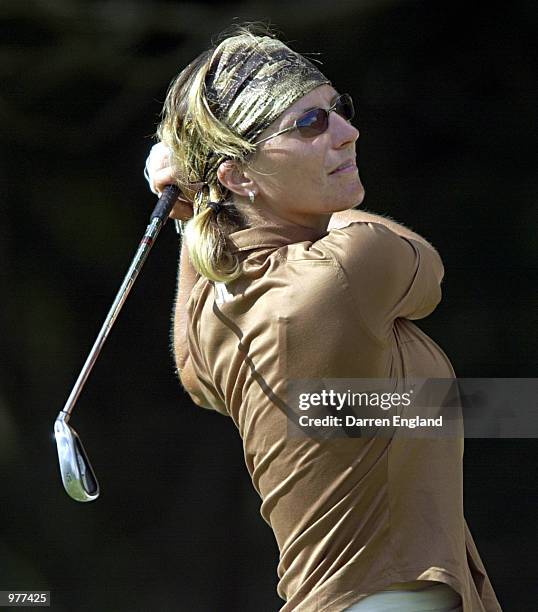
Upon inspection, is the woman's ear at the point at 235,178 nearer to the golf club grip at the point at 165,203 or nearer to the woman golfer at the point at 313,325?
the woman golfer at the point at 313,325

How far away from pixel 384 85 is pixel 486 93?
0.78 feet

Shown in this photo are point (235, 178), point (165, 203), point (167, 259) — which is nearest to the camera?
point (235, 178)

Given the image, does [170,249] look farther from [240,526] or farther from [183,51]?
[240,526]

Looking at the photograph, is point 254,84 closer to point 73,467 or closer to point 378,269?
point 378,269

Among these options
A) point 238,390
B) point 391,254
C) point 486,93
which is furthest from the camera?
point 486,93

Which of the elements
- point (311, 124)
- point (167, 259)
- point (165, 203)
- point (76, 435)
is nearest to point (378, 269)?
point (311, 124)

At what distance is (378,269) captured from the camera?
4.44ft

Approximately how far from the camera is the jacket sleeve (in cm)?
135

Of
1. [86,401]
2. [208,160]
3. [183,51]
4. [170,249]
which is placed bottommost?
[86,401]

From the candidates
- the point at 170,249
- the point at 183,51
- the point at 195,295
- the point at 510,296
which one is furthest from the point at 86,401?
the point at 195,295

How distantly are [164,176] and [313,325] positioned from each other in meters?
0.37

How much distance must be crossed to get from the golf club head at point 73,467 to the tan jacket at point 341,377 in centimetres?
24

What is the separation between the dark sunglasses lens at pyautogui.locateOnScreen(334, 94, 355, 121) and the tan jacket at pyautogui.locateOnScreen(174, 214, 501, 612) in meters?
0.16

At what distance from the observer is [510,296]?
2.80 m
